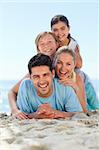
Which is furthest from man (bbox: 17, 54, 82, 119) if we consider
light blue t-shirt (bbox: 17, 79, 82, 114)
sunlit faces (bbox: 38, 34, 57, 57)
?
sunlit faces (bbox: 38, 34, 57, 57)

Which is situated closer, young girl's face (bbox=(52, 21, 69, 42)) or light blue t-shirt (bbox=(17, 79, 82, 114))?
light blue t-shirt (bbox=(17, 79, 82, 114))

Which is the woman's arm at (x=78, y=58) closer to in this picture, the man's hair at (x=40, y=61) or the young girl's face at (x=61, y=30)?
the young girl's face at (x=61, y=30)

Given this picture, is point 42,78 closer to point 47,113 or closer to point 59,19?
point 47,113

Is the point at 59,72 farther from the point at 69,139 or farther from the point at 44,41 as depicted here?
the point at 69,139

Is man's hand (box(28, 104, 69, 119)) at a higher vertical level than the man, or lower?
lower

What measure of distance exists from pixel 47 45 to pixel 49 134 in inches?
31.7

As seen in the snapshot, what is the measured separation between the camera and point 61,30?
2.56 m

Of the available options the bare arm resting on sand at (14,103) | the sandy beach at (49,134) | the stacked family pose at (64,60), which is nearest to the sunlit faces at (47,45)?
the stacked family pose at (64,60)

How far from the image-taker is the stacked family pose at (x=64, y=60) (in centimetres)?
244

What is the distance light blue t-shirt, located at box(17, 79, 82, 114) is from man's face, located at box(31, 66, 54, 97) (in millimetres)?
54

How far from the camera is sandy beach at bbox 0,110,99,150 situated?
61.9 inches

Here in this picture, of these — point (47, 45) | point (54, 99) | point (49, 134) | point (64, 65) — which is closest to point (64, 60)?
point (64, 65)

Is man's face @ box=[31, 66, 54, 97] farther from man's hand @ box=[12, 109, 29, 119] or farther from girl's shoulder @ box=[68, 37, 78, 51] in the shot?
girl's shoulder @ box=[68, 37, 78, 51]

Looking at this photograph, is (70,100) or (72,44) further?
(72,44)
